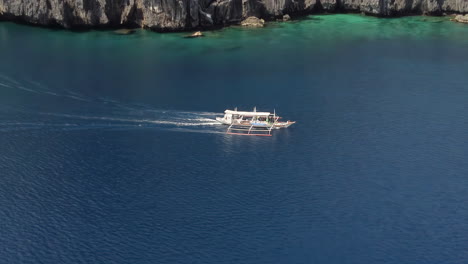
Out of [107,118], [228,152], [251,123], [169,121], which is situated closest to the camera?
[228,152]

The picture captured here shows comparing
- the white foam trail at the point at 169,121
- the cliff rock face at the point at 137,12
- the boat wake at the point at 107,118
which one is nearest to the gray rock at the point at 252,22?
the cliff rock face at the point at 137,12

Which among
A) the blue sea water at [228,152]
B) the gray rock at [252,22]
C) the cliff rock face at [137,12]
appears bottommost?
the blue sea water at [228,152]

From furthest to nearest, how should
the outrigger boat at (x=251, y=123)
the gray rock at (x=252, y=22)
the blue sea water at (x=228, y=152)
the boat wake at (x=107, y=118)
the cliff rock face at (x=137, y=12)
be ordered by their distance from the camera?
1. the gray rock at (x=252, y=22)
2. the cliff rock face at (x=137, y=12)
3. the outrigger boat at (x=251, y=123)
4. the boat wake at (x=107, y=118)
5. the blue sea water at (x=228, y=152)

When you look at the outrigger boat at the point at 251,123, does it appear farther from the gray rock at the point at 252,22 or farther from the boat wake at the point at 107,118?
the gray rock at the point at 252,22

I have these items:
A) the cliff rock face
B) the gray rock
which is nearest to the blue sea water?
the cliff rock face

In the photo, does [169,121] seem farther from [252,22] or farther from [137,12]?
[252,22]

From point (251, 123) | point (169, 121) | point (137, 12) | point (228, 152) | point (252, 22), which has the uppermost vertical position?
→ point (137, 12)

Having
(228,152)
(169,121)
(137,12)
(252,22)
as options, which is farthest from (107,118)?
(252,22)
